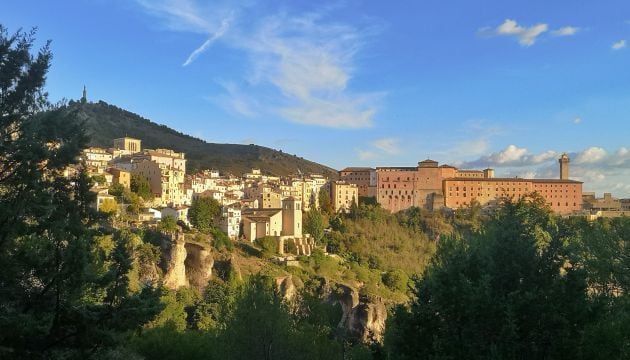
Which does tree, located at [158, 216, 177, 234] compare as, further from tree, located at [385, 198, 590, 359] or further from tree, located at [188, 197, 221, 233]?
tree, located at [385, 198, 590, 359]

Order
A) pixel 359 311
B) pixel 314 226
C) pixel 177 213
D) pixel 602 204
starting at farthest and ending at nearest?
1. pixel 602 204
2. pixel 314 226
3. pixel 177 213
4. pixel 359 311

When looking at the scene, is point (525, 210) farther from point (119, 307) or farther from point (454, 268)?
point (119, 307)

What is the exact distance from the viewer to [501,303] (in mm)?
9875

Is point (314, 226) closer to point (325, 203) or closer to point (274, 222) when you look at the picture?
point (274, 222)

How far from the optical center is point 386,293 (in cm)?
5194

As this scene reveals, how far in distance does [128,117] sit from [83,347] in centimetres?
12931

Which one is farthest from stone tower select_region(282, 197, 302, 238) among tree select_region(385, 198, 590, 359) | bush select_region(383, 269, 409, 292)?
tree select_region(385, 198, 590, 359)

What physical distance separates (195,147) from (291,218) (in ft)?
236

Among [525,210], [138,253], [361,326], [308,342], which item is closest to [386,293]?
[361,326]

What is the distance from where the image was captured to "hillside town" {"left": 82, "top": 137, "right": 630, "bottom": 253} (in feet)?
175

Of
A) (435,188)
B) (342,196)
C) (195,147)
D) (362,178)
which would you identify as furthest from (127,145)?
(435,188)

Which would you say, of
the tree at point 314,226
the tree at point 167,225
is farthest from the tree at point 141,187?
the tree at point 314,226

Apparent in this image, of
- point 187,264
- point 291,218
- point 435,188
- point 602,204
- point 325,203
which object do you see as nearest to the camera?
point 187,264

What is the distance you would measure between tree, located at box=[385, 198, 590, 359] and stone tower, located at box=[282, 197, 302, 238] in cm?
4482
